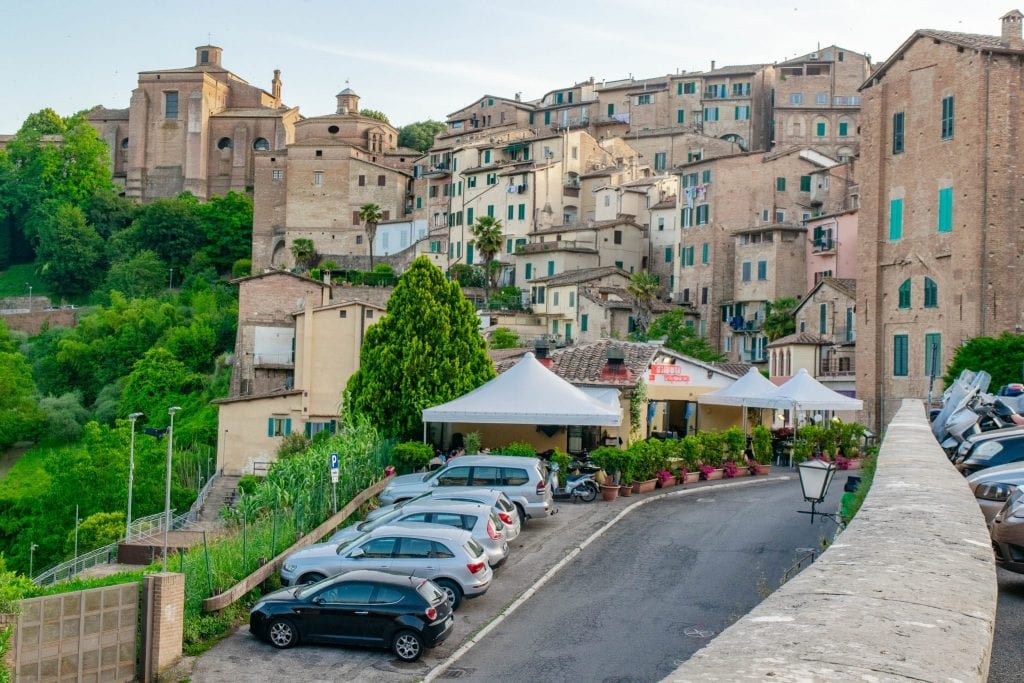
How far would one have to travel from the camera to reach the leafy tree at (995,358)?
42.4m

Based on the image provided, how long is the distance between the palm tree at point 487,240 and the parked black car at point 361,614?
62.5 m

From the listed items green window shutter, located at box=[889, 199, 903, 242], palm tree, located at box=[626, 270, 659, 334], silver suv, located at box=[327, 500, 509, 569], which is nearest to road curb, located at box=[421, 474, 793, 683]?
silver suv, located at box=[327, 500, 509, 569]

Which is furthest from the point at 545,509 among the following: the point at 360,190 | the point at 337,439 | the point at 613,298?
the point at 360,190

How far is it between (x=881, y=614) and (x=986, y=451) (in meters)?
13.7

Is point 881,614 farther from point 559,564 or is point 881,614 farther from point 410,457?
point 410,457

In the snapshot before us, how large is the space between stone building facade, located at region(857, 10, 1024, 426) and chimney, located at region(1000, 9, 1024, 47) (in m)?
0.05

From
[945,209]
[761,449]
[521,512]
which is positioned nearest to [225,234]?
[945,209]

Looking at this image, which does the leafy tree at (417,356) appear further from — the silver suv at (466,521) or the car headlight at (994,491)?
the car headlight at (994,491)

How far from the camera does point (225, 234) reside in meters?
107

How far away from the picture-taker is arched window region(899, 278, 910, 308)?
169 ft

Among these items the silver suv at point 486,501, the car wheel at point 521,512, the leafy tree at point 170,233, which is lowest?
the car wheel at point 521,512

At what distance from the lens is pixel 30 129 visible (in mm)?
124938

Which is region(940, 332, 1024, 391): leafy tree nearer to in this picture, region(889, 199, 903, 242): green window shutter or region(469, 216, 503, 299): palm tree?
region(889, 199, 903, 242): green window shutter

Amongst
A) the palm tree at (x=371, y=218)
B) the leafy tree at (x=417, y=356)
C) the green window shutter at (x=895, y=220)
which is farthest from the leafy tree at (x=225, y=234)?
the leafy tree at (x=417, y=356)
